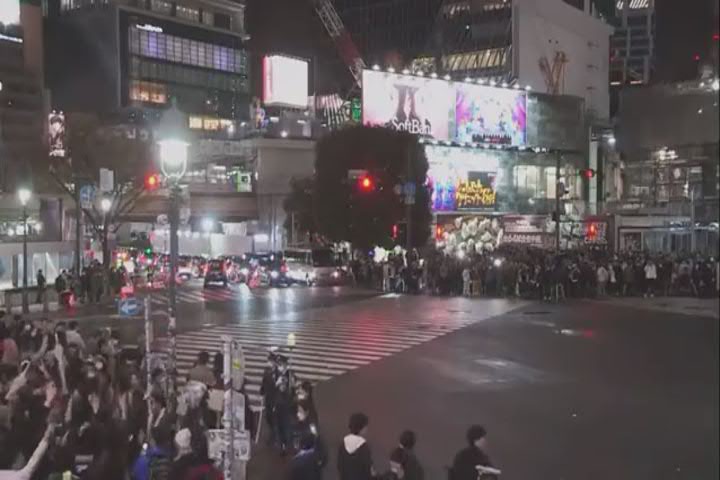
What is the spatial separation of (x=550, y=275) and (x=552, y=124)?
136 feet


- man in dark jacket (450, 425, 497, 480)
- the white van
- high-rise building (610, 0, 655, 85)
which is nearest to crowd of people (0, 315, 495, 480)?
man in dark jacket (450, 425, 497, 480)

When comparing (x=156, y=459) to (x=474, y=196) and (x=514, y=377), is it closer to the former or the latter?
(x=514, y=377)

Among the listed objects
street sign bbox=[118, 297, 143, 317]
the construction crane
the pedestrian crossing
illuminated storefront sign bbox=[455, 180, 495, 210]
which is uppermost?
the construction crane

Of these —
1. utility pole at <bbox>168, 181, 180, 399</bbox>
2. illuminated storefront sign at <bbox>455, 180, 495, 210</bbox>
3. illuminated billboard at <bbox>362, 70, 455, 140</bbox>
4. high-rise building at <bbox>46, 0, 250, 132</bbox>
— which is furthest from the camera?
high-rise building at <bbox>46, 0, 250, 132</bbox>

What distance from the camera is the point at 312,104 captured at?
9812cm

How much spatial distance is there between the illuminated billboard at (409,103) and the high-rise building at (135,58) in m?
47.6

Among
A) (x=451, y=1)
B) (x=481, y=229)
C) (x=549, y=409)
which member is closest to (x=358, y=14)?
(x=451, y=1)

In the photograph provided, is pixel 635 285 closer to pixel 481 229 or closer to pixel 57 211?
pixel 481 229

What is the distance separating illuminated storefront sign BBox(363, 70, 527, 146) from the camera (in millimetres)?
54875

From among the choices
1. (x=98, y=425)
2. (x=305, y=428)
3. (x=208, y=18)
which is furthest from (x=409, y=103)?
(x=208, y=18)

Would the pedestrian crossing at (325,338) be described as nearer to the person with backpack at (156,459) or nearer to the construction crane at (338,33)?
the person with backpack at (156,459)

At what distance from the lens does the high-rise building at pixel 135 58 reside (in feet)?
317

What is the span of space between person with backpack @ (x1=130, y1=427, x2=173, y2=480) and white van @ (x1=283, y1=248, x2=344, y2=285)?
111ft

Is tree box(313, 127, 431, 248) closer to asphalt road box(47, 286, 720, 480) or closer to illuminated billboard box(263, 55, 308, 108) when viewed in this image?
asphalt road box(47, 286, 720, 480)
